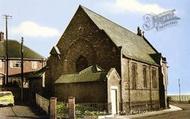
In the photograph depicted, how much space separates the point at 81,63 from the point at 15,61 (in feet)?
94.4

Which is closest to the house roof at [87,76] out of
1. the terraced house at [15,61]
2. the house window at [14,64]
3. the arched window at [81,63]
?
the arched window at [81,63]

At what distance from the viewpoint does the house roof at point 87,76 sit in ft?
117

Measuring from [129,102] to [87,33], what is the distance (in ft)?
30.5

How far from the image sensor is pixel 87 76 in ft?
120

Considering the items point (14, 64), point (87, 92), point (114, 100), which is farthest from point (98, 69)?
point (14, 64)

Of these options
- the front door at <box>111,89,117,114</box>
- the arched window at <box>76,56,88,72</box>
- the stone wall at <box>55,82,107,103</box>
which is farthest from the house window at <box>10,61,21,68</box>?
the front door at <box>111,89,117,114</box>

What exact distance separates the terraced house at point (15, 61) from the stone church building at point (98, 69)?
941 inches

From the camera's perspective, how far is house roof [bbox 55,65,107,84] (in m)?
35.6

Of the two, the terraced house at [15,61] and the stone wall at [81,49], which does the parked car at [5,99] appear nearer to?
the stone wall at [81,49]

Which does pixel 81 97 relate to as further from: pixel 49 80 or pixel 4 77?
pixel 4 77

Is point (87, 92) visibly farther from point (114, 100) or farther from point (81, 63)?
point (81, 63)

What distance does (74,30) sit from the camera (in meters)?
42.1

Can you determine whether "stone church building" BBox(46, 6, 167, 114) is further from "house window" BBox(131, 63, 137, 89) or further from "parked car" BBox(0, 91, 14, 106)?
"parked car" BBox(0, 91, 14, 106)

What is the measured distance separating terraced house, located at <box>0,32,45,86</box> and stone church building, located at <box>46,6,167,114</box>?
23.9 metres
